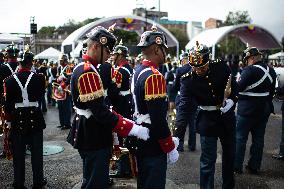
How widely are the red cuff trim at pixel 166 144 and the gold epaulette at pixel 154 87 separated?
0.43 meters

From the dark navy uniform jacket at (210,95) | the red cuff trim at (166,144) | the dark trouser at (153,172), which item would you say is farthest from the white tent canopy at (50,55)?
the red cuff trim at (166,144)

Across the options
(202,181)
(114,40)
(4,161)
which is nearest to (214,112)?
(202,181)

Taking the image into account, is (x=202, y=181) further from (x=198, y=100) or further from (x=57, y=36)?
(x=57, y=36)

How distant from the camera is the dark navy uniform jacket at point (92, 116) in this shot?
3.11 meters

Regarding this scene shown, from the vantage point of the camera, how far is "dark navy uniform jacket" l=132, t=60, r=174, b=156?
3152 millimetres

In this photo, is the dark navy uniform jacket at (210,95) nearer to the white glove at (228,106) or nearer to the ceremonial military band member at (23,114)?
the white glove at (228,106)

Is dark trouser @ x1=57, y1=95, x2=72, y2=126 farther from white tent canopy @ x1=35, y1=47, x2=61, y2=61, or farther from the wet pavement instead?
white tent canopy @ x1=35, y1=47, x2=61, y2=61

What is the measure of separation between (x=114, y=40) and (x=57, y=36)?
Answer: 91387mm

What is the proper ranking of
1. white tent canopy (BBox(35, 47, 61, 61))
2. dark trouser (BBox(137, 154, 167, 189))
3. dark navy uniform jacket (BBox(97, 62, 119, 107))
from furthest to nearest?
white tent canopy (BBox(35, 47, 61, 61)) < dark navy uniform jacket (BBox(97, 62, 119, 107)) < dark trouser (BBox(137, 154, 167, 189))

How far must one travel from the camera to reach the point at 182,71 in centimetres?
717

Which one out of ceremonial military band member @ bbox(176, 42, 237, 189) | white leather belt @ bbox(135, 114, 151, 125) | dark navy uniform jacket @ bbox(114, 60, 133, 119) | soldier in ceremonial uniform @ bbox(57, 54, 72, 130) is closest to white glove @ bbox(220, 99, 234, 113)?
ceremonial military band member @ bbox(176, 42, 237, 189)

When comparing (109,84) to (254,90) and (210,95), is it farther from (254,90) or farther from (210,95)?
(254,90)

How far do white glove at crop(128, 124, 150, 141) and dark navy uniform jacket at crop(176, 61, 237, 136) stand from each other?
4.01ft

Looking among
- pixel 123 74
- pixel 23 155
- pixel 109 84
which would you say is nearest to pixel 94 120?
pixel 109 84
